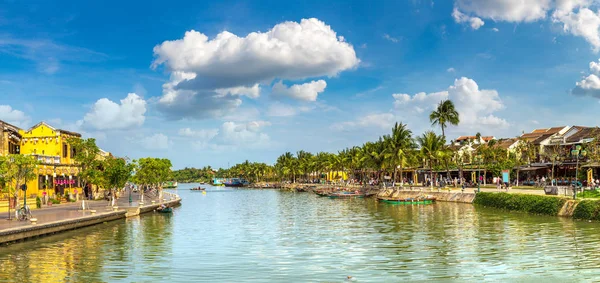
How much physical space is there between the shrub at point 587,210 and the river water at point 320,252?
140 centimetres

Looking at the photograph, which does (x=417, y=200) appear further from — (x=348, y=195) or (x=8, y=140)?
(x=8, y=140)

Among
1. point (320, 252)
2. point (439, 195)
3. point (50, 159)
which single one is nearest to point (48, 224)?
point (320, 252)

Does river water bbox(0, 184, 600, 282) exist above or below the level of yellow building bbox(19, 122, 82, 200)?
below

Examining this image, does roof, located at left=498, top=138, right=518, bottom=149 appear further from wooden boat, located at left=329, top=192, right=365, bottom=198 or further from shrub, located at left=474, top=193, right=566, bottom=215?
shrub, located at left=474, top=193, right=566, bottom=215

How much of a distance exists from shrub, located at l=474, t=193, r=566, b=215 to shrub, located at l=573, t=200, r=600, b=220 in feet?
10.1

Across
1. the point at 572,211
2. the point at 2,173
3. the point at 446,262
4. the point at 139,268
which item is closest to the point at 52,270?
the point at 139,268

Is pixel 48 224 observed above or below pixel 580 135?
below

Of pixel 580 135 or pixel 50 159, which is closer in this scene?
pixel 50 159

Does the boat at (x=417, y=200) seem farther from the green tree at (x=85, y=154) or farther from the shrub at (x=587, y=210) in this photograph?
the green tree at (x=85, y=154)

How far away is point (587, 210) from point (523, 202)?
10911 mm

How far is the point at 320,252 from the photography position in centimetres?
3047

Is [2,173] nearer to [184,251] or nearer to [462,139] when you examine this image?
[184,251]

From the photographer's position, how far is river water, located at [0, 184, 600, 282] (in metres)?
23.5

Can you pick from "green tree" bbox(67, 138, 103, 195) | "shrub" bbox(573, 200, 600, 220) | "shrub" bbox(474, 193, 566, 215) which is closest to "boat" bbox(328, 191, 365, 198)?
"shrub" bbox(474, 193, 566, 215)
